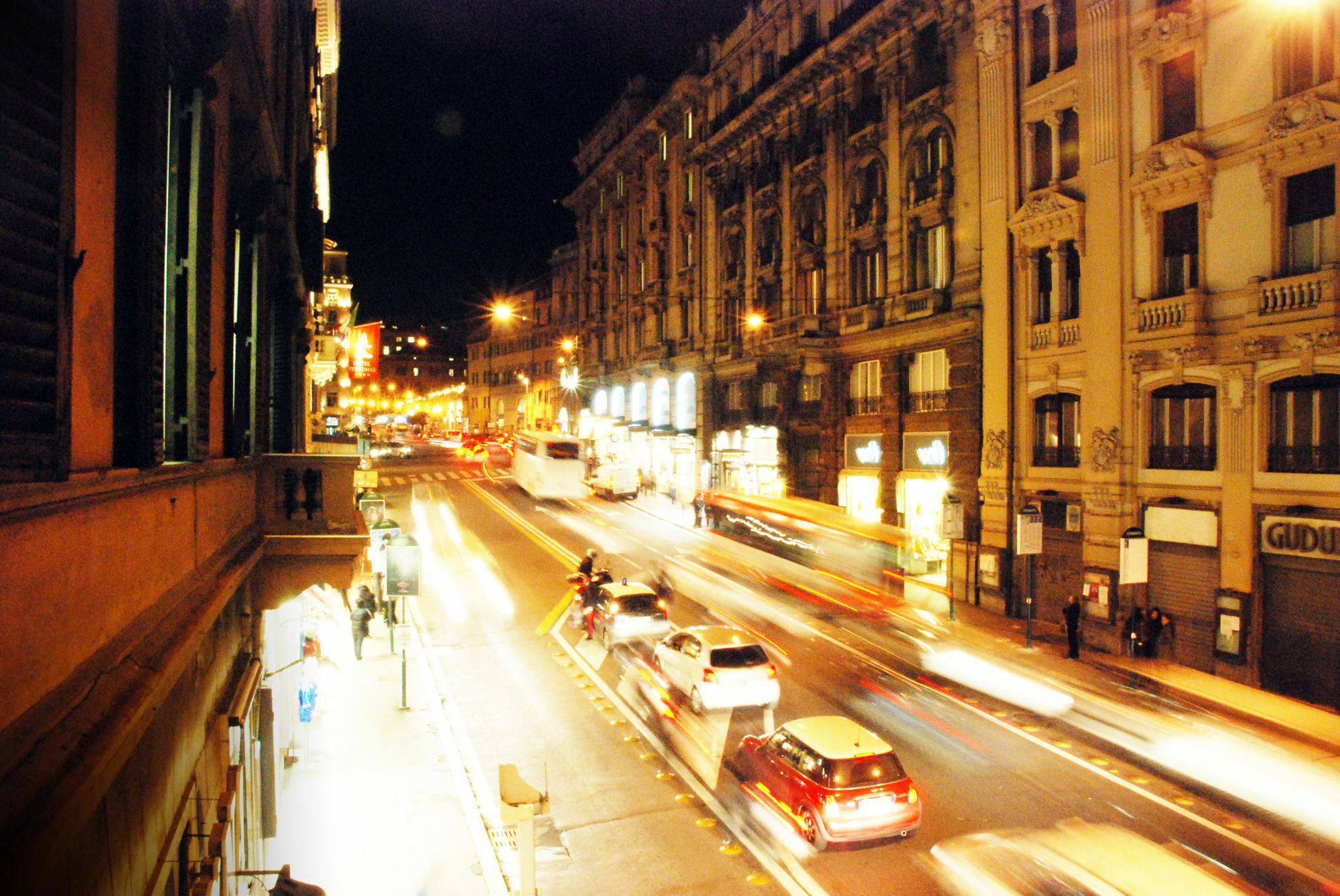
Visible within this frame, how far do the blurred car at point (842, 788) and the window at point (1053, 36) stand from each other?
75.9ft

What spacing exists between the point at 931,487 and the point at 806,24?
25213 millimetres

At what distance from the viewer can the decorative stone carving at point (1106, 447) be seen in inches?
909

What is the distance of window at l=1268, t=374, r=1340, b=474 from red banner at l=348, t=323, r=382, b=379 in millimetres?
34408

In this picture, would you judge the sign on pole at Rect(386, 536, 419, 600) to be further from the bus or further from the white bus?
the white bus

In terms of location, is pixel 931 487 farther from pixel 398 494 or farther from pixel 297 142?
pixel 398 494

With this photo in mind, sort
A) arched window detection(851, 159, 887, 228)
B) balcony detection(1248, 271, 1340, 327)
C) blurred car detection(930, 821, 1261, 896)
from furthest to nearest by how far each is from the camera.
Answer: arched window detection(851, 159, 887, 228) < balcony detection(1248, 271, 1340, 327) < blurred car detection(930, 821, 1261, 896)

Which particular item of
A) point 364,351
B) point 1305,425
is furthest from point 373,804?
point 364,351

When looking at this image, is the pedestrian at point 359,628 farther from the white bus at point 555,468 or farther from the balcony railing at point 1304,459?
the white bus at point 555,468

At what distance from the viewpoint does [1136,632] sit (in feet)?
67.6

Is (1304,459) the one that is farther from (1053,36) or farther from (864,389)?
(864,389)

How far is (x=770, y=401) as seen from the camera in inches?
1702

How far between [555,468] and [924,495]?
21778 millimetres

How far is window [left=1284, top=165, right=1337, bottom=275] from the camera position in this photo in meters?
18.5

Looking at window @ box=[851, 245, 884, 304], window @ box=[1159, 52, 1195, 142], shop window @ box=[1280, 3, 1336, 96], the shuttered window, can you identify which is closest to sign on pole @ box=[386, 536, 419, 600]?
the shuttered window
